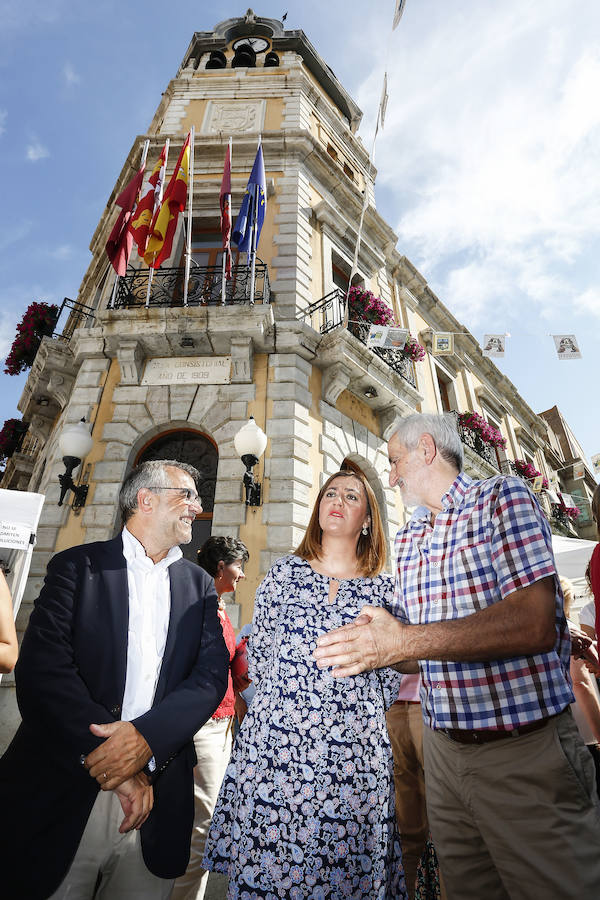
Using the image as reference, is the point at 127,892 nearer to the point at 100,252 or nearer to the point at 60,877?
the point at 60,877

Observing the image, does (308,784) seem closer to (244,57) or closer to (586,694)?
(586,694)

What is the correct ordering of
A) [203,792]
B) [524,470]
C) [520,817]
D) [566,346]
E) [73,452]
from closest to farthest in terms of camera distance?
[520,817], [203,792], [73,452], [566,346], [524,470]

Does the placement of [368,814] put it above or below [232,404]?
below

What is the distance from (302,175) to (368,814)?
11.0 m

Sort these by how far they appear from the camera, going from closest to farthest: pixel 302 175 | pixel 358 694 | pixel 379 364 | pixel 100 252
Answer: pixel 358 694
pixel 379 364
pixel 302 175
pixel 100 252

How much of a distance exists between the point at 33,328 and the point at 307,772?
916 centimetres

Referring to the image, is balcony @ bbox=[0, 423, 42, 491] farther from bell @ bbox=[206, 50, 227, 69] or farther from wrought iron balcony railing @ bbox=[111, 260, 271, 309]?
bell @ bbox=[206, 50, 227, 69]

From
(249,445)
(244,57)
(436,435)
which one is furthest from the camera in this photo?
(244,57)

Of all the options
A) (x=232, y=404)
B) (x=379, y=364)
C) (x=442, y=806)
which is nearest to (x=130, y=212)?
(x=232, y=404)

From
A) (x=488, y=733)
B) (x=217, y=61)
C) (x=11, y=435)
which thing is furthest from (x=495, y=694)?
(x=217, y=61)

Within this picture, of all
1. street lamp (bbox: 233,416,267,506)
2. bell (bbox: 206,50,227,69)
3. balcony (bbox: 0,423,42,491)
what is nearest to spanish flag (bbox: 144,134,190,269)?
street lamp (bbox: 233,416,267,506)

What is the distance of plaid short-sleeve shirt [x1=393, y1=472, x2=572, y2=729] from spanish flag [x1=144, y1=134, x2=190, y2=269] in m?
7.34

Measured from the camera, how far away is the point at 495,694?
156 centimetres

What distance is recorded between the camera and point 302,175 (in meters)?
9.69
